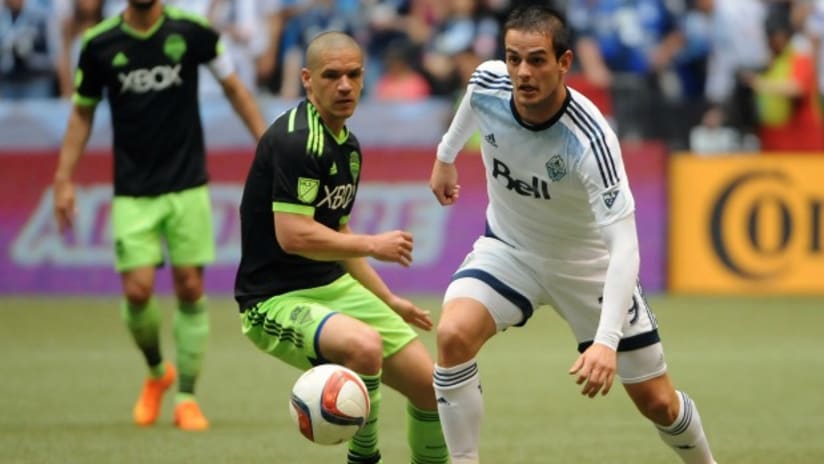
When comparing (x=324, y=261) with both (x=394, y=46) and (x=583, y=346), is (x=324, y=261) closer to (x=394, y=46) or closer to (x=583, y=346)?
(x=583, y=346)

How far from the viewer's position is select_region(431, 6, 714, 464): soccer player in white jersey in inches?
256

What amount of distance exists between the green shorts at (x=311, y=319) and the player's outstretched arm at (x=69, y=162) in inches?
93.9

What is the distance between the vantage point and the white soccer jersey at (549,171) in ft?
21.4

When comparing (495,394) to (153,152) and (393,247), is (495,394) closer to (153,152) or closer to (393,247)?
(153,152)

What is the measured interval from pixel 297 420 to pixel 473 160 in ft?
29.5

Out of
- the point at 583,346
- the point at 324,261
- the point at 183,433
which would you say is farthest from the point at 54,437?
the point at 583,346

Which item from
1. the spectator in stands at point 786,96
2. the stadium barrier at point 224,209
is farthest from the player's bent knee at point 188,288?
the spectator in stands at point 786,96

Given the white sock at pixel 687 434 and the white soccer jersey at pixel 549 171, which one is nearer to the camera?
the white soccer jersey at pixel 549 171

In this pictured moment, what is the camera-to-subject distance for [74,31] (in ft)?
55.0

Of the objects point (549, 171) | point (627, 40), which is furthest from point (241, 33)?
A: point (549, 171)

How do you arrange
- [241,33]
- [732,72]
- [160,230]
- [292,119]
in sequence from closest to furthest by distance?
[292,119], [160,230], [241,33], [732,72]

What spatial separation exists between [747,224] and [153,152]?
300 inches

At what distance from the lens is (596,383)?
6012 mm

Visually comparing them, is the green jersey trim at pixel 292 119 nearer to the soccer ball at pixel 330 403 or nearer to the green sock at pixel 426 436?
the soccer ball at pixel 330 403
